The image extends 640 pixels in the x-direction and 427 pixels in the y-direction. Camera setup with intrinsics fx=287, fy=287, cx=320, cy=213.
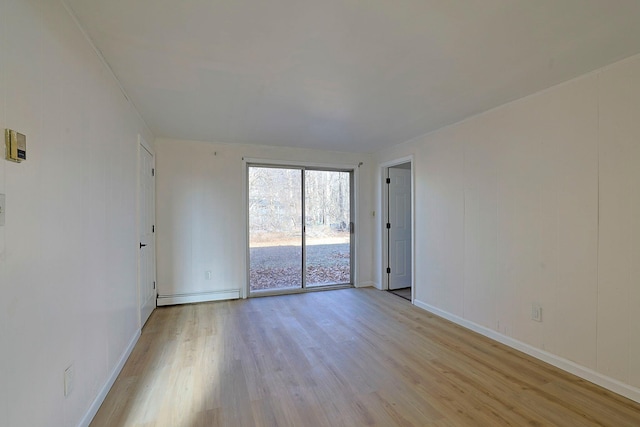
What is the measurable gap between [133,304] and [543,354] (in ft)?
12.4

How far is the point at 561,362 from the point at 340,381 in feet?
6.07

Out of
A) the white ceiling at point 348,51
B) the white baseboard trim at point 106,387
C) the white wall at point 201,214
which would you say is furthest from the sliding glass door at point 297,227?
the white baseboard trim at point 106,387

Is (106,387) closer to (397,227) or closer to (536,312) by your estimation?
(536,312)

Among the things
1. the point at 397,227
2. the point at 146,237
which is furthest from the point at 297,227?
the point at 146,237

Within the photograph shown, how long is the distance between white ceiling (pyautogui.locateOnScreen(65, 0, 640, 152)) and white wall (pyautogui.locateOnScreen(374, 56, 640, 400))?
11.7 inches

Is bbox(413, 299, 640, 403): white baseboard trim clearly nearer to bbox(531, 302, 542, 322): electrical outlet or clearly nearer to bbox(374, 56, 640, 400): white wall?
bbox(374, 56, 640, 400): white wall

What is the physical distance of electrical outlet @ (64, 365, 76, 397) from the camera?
1469 millimetres

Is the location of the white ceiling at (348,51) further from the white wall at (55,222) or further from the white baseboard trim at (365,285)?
the white baseboard trim at (365,285)

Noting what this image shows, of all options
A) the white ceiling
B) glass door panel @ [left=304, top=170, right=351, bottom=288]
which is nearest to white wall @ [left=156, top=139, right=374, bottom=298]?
glass door panel @ [left=304, top=170, right=351, bottom=288]

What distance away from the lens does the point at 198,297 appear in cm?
418

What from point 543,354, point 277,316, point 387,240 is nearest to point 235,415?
point 277,316

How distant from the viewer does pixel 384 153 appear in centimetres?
Answer: 477

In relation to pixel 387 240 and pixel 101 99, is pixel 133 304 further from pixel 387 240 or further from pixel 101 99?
pixel 387 240

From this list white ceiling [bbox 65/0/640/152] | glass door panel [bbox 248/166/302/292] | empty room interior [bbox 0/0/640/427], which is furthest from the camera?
glass door panel [bbox 248/166/302/292]
